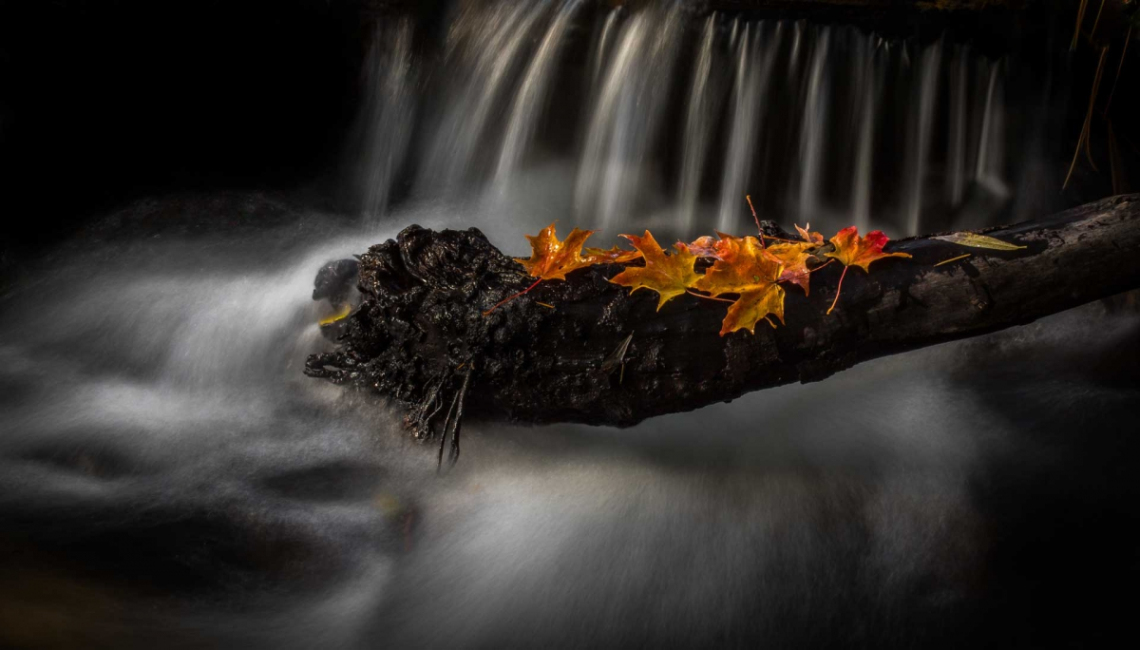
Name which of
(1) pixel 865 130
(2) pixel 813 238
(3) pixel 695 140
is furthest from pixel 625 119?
(2) pixel 813 238

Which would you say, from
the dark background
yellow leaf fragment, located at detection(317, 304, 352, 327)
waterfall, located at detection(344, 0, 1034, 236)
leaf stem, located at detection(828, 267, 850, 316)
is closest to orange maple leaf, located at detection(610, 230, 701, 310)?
leaf stem, located at detection(828, 267, 850, 316)

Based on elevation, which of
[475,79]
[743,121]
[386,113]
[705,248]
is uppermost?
[475,79]

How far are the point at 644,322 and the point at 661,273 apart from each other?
6.1 inches

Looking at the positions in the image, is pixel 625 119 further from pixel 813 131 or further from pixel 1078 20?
pixel 1078 20

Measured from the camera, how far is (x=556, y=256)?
7.45 feet

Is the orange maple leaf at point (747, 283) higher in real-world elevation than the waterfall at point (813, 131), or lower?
lower

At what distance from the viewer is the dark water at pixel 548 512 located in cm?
206

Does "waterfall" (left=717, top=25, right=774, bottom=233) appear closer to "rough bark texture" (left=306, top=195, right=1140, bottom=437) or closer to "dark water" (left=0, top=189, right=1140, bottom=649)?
"dark water" (left=0, top=189, right=1140, bottom=649)

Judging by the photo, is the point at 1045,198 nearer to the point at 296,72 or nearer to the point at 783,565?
the point at 783,565

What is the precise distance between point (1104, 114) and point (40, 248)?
234 inches

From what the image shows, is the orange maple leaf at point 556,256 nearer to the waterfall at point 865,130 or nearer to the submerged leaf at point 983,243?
the submerged leaf at point 983,243

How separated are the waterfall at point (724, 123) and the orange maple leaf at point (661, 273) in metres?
1.97

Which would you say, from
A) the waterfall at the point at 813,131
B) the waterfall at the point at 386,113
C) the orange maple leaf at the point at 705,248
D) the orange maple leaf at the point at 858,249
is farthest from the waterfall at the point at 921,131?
the waterfall at the point at 386,113

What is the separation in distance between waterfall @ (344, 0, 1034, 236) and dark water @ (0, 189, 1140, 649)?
132 centimetres
